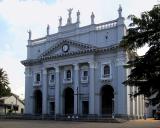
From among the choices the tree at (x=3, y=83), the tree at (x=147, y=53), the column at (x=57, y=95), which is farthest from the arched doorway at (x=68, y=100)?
the tree at (x=147, y=53)

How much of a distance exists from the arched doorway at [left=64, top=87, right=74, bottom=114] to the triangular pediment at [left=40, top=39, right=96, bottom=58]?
7367 mm

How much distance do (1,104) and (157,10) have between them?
278 feet

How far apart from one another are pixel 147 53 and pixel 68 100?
5654cm

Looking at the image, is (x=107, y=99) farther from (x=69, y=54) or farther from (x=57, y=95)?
(x=69, y=54)

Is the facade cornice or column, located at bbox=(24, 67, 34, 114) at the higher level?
the facade cornice

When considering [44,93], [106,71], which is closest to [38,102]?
[44,93]

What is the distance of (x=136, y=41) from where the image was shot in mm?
14250

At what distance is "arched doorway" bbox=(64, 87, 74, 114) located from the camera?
2699 inches

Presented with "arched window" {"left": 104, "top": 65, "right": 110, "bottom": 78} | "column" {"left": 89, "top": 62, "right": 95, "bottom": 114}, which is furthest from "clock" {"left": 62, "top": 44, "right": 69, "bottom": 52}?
"arched window" {"left": 104, "top": 65, "right": 110, "bottom": 78}

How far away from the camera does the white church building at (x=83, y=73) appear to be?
6081 centimetres

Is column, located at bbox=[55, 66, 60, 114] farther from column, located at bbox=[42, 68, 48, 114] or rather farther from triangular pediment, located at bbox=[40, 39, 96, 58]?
triangular pediment, located at bbox=[40, 39, 96, 58]

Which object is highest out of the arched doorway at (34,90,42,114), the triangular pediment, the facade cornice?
the triangular pediment

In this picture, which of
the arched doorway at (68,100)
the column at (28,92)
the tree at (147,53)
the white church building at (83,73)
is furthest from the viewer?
the column at (28,92)

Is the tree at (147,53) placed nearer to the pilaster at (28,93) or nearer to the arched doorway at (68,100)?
the arched doorway at (68,100)
